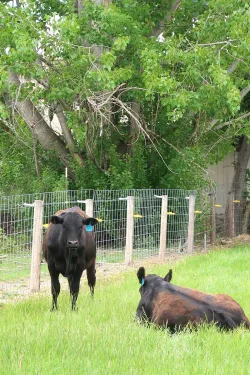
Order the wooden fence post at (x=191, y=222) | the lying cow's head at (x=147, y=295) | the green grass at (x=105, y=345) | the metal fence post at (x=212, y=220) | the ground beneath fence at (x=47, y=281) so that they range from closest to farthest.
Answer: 1. the green grass at (x=105, y=345)
2. the lying cow's head at (x=147, y=295)
3. the ground beneath fence at (x=47, y=281)
4. the wooden fence post at (x=191, y=222)
5. the metal fence post at (x=212, y=220)

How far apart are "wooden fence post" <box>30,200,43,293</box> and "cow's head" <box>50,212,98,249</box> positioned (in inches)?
74.8

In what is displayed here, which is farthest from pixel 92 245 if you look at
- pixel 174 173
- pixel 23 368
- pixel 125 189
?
pixel 174 173

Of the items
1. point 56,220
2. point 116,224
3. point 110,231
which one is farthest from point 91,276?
point 116,224

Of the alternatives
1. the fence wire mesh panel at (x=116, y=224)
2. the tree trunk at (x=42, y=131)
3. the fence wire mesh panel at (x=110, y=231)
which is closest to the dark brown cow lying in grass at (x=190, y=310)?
the fence wire mesh panel at (x=116, y=224)

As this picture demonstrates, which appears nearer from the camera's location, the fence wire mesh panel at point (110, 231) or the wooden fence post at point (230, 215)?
the fence wire mesh panel at point (110, 231)

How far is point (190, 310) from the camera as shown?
24.9ft

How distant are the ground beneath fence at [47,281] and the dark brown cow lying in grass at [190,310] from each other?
3.43 m

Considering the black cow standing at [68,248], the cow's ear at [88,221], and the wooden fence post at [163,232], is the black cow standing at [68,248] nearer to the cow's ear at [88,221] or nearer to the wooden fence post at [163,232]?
the cow's ear at [88,221]

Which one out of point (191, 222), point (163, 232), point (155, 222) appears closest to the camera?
point (163, 232)

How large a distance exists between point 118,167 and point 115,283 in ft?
25.8

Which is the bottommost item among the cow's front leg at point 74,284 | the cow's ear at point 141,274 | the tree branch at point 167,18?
the cow's front leg at point 74,284

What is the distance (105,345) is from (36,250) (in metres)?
5.63

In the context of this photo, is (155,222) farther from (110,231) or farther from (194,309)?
(194,309)

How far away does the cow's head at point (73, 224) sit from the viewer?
9789 millimetres
